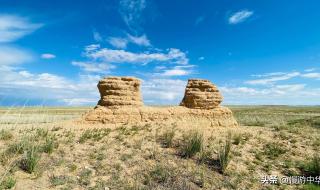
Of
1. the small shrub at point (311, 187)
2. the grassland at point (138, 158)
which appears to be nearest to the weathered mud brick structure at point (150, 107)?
the grassland at point (138, 158)

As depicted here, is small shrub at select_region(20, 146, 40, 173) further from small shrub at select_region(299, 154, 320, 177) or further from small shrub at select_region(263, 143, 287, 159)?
small shrub at select_region(299, 154, 320, 177)

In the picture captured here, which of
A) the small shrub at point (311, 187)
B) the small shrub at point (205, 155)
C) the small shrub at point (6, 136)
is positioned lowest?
the small shrub at point (311, 187)

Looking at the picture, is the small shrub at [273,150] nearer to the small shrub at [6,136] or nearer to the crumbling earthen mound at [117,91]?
the crumbling earthen mound at [117,91]

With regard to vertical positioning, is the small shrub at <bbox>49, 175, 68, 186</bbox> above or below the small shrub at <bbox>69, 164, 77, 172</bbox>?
below

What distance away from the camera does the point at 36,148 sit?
1134 centimetres

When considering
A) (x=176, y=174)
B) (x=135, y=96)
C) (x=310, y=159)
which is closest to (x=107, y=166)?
(x=176, y=174)

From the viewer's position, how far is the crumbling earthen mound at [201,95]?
795 inches

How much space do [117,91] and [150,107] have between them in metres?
2.34

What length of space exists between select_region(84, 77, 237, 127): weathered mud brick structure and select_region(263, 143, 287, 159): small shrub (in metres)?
4.68

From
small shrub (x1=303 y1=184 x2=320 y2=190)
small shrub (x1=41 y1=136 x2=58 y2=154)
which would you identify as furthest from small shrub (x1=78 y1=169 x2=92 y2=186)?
small shrub (x1=303 y1=184 x2=320 y2=190)

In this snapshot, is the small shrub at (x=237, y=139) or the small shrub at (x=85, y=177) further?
the small shrub at (x=237, y=139)

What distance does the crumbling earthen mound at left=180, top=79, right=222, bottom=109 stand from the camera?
20188 millimetres

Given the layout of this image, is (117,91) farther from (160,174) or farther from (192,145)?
(160,174)

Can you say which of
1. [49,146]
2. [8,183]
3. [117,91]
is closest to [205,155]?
[49,146]
